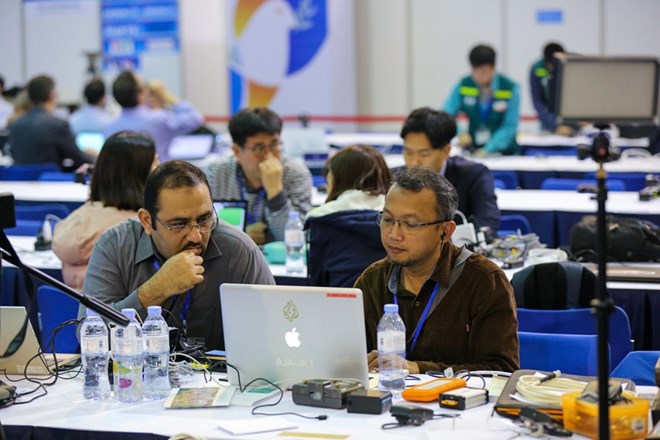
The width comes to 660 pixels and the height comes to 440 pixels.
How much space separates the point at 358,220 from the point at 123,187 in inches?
38.8

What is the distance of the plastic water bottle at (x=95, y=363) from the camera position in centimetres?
302

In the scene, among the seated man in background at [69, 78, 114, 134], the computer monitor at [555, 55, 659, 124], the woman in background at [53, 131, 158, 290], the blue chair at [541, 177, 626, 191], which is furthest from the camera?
the seated man in background at [69, 78, 114, 134]

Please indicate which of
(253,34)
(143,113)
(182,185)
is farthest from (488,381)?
(253,34)

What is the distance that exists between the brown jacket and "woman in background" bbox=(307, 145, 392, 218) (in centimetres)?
135

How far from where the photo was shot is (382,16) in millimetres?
13266

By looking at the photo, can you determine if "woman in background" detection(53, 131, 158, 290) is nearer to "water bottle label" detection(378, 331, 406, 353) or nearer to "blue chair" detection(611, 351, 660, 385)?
"water bottle label" detection(378, 331, 406, 353)

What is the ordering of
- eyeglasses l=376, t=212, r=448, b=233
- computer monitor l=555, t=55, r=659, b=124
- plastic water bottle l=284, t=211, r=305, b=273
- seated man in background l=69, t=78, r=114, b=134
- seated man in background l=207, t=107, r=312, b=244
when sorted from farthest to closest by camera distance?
seated man in background l=69, t=78, r=114, b=134
seated man in background l=207, t=107, r=312, b=244
computer monitor l=555, t=55, r=659, b=124
plastic water bottle l=284, t=211, r=305, b=273
eyeglasses l=376, t=212, r=448, b=233

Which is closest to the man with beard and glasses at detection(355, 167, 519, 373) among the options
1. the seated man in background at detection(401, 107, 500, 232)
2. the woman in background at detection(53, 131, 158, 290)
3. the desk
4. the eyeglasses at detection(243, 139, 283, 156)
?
the desk

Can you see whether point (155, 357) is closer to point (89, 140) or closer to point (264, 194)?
point (264, 194)

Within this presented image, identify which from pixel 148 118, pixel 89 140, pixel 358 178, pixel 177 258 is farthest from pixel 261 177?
pixel 89 140

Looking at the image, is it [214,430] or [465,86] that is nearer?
[214,430]

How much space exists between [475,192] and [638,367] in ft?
7.68

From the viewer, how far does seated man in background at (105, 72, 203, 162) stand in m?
8.84

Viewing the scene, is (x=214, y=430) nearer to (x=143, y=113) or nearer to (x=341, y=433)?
(x=341, y=433)
